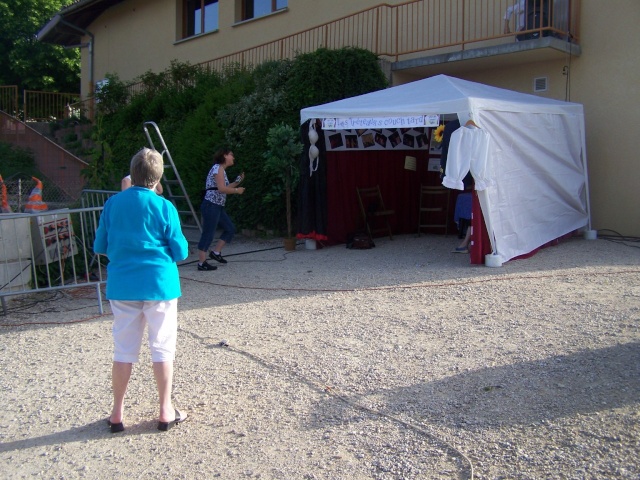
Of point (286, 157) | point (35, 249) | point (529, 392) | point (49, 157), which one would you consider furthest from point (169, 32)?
point (529, 392)

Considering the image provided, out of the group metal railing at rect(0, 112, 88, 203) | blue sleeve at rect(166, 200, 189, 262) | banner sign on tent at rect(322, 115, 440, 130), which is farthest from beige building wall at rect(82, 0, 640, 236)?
blue sleeve at rect(166, 200, 189, 262)

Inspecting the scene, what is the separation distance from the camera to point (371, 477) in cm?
325

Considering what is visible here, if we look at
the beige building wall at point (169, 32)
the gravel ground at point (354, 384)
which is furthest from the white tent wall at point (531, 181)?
the beige building wall at point (169, 32)

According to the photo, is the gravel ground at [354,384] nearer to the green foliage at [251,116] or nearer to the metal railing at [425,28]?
the green foliage at [251,116]

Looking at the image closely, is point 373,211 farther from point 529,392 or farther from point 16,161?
point 16,161

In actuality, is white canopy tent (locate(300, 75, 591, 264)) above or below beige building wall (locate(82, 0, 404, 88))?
below

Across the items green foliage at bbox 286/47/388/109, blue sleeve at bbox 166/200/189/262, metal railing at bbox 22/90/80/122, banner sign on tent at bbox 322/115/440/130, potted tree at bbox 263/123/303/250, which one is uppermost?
metal railing at bbox 22/90/80/122

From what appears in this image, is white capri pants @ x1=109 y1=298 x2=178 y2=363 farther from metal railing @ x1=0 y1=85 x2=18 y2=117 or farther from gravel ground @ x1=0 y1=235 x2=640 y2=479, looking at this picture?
metal railing @ x1=0 y1=85 x2=18 y2=117

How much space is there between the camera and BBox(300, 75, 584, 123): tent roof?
809 centimetres

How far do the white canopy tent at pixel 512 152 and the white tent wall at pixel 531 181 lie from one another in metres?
0.01

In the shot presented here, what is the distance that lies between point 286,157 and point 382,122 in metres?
2.04

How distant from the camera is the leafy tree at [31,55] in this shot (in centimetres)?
2883

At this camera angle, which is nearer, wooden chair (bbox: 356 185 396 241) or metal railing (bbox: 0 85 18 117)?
wooden chair (bbox: 356 185 396 241)

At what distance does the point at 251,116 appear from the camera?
11.8 metres
